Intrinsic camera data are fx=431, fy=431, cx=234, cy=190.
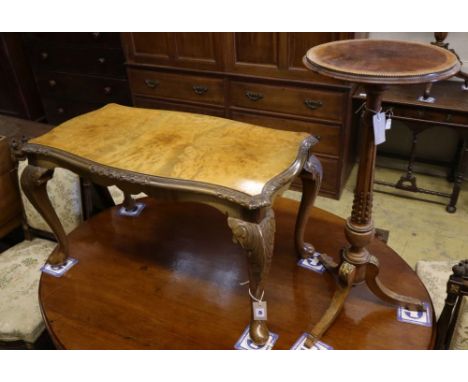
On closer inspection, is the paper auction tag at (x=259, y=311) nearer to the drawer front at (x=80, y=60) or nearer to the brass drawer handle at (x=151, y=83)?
the brass drawer handle at (x=151, y=83)

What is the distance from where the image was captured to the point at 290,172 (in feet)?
4.24

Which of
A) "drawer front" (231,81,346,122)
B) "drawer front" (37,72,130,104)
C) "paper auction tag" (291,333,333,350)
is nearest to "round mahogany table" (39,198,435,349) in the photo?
"paper auction tag" (291,333,333,350)

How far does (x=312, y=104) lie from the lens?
2.77 m

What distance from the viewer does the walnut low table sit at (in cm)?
121

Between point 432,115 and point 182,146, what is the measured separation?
5.88 feet

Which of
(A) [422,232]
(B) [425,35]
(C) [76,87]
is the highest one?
(B) [425,35]

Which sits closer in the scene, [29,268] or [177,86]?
[29,268]

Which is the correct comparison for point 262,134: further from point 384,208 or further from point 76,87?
point 76,87

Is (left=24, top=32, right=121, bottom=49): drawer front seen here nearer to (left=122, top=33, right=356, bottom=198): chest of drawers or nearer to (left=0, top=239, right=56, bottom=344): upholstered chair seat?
(left=122, top=33, right=356, bottom=198): chest of drawers

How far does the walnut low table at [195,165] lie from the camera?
121cm

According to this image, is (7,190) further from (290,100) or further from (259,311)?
(290,100)

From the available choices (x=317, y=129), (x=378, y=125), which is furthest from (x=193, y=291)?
(x=317, y=129)

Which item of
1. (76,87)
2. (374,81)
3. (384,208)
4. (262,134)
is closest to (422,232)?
(384,208)

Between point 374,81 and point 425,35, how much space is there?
Answer: 7.33 ft
